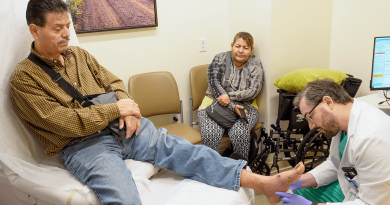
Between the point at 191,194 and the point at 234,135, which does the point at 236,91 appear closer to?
the point at 234,135

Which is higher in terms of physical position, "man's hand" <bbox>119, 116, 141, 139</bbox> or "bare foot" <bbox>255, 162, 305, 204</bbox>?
"man's hand" <bbox>119, 116, 141, 139</bbox>

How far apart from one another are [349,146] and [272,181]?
0.40 m

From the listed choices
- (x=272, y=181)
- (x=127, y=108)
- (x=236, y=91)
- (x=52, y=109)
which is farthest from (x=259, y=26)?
(x=52, y=109)

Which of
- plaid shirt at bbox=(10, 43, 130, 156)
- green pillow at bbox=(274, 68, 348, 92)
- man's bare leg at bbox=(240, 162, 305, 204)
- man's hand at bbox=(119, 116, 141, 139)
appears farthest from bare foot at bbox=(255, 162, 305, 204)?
green pillow at bbox=(274, 68, 348, 92)

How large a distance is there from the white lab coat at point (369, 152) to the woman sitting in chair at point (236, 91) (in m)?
1.10

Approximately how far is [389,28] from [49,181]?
8.58 ft

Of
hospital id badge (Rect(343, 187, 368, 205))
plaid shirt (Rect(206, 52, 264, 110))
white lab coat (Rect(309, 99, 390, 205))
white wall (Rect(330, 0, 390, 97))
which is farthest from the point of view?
plaid shirt (Rect(206, 52, 264, 110))

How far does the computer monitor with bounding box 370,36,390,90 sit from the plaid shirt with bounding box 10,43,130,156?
1743 mm

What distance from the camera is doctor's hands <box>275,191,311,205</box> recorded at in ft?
4.80

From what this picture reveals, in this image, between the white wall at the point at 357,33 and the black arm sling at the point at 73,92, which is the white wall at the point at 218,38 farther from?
the black arm sling at the point at 73,92

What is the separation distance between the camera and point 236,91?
2686 millimetres

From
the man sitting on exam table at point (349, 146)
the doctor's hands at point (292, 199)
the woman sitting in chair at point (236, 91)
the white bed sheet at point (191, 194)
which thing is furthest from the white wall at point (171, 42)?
the doctor's hands at point (292, 199)

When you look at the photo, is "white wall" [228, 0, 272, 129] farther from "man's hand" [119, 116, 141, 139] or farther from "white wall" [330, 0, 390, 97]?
"man's hand" [119, 116, 141, 139]

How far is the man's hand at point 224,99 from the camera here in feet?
8.55
